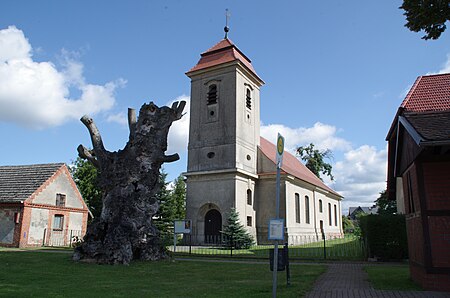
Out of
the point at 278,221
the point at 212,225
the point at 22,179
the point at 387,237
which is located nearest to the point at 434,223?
the point at 278,221

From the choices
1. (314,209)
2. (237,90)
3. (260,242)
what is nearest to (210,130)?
(237,90)

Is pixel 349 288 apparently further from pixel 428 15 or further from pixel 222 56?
pixel 222 56

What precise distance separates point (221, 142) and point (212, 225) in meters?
6.48

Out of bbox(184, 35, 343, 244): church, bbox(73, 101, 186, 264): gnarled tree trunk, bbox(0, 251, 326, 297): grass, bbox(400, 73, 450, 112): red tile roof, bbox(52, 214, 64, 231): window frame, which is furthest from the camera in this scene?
bbox(184, 35, 343, 244): church

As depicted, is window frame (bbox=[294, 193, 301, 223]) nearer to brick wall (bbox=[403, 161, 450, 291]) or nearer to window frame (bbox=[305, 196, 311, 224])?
window frame (bbox=[305, 196, 311, 224])

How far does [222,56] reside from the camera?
102ft

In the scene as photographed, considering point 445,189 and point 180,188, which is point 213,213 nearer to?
point 445,189

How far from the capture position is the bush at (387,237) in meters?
15.0

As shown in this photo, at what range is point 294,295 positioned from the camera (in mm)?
7555

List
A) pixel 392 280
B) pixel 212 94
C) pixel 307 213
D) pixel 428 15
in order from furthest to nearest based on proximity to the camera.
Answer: pixel 307 213, pixel 212 94, pixel 392 280, pixel 428 15

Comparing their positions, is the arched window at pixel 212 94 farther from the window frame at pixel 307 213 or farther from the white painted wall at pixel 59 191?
the window frame at pixel 307 213

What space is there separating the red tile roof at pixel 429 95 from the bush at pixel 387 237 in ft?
17.7

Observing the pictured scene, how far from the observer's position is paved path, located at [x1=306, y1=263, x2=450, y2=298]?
783 centimetres

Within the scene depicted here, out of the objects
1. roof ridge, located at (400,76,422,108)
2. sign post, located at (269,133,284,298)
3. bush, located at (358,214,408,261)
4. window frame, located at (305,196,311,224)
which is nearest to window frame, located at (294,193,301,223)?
window frame, located at (305,196,311,224)
